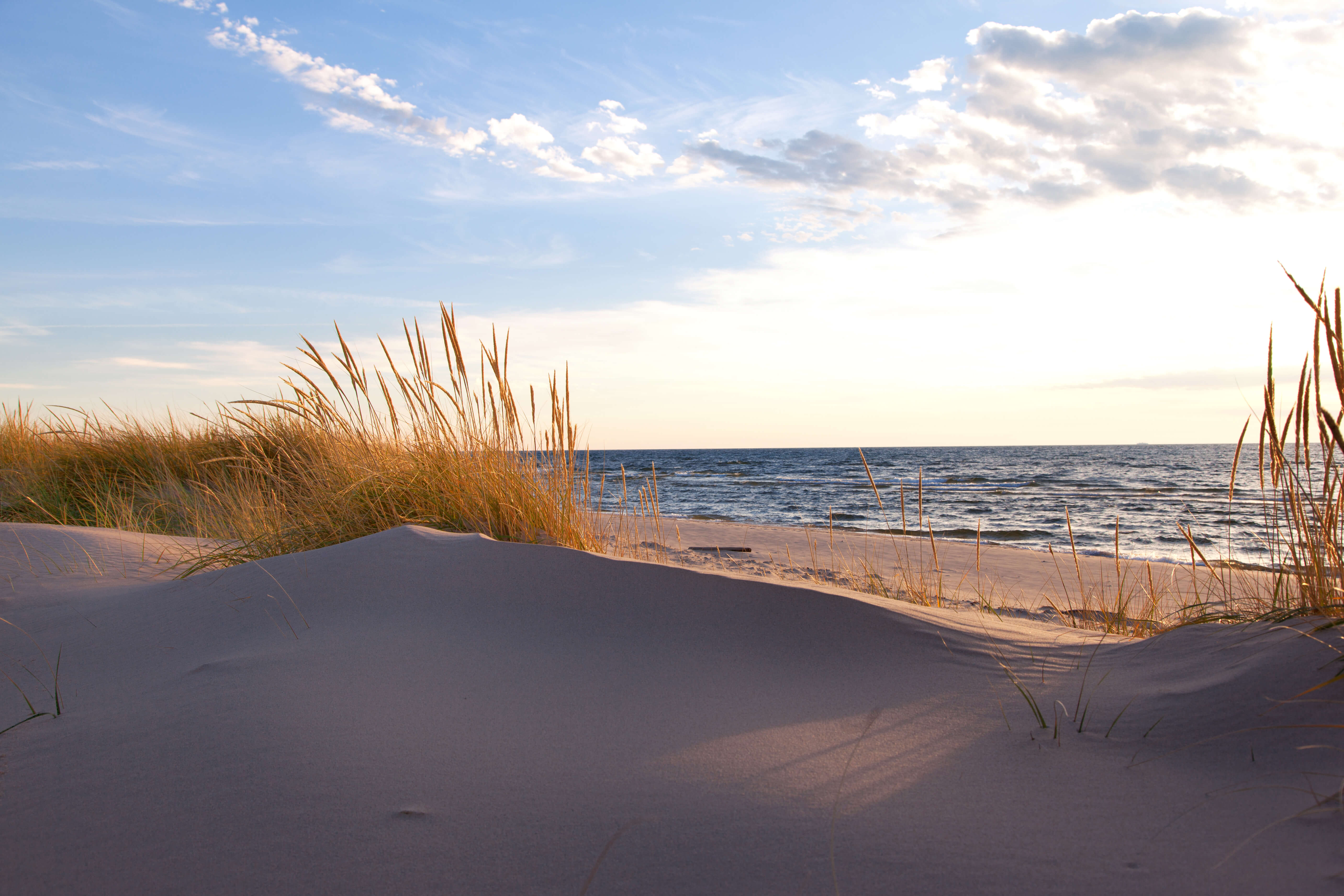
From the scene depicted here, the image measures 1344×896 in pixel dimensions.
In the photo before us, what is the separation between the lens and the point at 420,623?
2.00 m

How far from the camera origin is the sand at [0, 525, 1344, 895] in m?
0.99

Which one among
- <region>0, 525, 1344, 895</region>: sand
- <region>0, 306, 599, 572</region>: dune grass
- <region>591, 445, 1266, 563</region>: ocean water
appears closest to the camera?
<region>0, 525, 1344, 895</region>: sand

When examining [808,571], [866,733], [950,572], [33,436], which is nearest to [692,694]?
[866,733]

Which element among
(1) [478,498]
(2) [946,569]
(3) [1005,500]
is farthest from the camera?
(3) [1005,500]

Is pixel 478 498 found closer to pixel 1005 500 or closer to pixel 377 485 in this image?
pixel 377 485

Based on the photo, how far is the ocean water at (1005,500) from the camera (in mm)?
8320

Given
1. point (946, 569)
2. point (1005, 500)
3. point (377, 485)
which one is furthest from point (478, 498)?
point (1005, 500)

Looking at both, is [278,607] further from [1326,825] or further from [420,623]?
[1326,825]

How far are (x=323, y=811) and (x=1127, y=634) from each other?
8.42 ft

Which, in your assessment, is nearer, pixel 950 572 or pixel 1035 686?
pixel 1035 686

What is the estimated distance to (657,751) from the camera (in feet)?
4.32

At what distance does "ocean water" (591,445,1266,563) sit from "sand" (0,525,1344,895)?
0.72 meters

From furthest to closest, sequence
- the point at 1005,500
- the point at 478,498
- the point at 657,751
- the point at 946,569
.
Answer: the point at 1005,500, the point at 946,569, the point at 478,498, the point at 657,751

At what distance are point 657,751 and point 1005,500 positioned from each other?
14.4 metres
